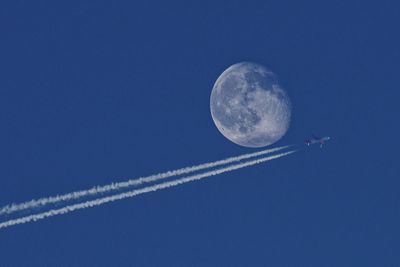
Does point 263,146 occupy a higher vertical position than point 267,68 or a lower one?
lower

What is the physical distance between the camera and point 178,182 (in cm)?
13412

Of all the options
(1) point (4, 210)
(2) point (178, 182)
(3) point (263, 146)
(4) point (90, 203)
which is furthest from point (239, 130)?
Result: (1) point (4, 210)

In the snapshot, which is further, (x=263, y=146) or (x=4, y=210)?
(x=263, y=146)

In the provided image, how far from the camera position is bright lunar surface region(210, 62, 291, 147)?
416 feet

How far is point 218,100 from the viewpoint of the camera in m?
130

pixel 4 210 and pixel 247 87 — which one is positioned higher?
pixel 247 87

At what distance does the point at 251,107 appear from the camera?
415ft

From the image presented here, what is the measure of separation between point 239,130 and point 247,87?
6599 mm

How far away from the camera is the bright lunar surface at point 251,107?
416ft

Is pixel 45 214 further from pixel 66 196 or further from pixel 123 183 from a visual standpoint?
pixel 123 183

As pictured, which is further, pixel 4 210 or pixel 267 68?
pixel 267 68

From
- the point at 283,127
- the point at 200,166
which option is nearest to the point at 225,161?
the point at 200,166

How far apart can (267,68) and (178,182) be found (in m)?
22.7

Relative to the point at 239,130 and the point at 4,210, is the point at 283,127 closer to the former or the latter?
the point at 239,130
